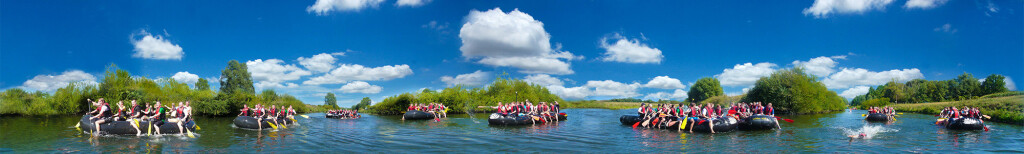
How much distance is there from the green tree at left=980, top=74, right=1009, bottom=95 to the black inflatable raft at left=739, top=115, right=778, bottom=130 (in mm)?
57052

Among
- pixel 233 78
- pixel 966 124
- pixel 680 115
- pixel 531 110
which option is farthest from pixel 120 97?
pixel 966 124

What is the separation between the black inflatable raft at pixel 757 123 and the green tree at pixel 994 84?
57.1 m

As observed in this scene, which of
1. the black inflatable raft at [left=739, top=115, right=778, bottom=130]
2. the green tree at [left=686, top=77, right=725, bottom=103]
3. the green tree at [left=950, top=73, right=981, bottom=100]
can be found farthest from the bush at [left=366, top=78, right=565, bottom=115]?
the green tree at [left=950, top=73, right=981, bottom=100]

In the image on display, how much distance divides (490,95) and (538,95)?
346 inches

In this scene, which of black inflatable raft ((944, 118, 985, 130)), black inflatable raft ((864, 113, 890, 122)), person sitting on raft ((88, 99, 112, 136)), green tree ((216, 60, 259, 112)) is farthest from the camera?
green tree ((216, 60, 259, 112))

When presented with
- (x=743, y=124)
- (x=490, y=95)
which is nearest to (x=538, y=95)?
(x=490, y=95)

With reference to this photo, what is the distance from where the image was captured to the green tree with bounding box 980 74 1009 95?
53.8 meters

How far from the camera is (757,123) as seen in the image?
17.2m

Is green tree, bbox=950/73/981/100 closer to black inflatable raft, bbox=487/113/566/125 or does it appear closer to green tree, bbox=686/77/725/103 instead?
green tree, bbox=686/77/725/103

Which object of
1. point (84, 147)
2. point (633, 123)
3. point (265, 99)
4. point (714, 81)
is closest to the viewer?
point (84, 147)

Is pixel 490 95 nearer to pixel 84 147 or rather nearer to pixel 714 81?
pixel 84 147

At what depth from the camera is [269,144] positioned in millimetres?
13156

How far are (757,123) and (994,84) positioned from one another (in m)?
58.9

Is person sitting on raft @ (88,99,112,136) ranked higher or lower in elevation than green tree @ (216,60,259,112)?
lower
